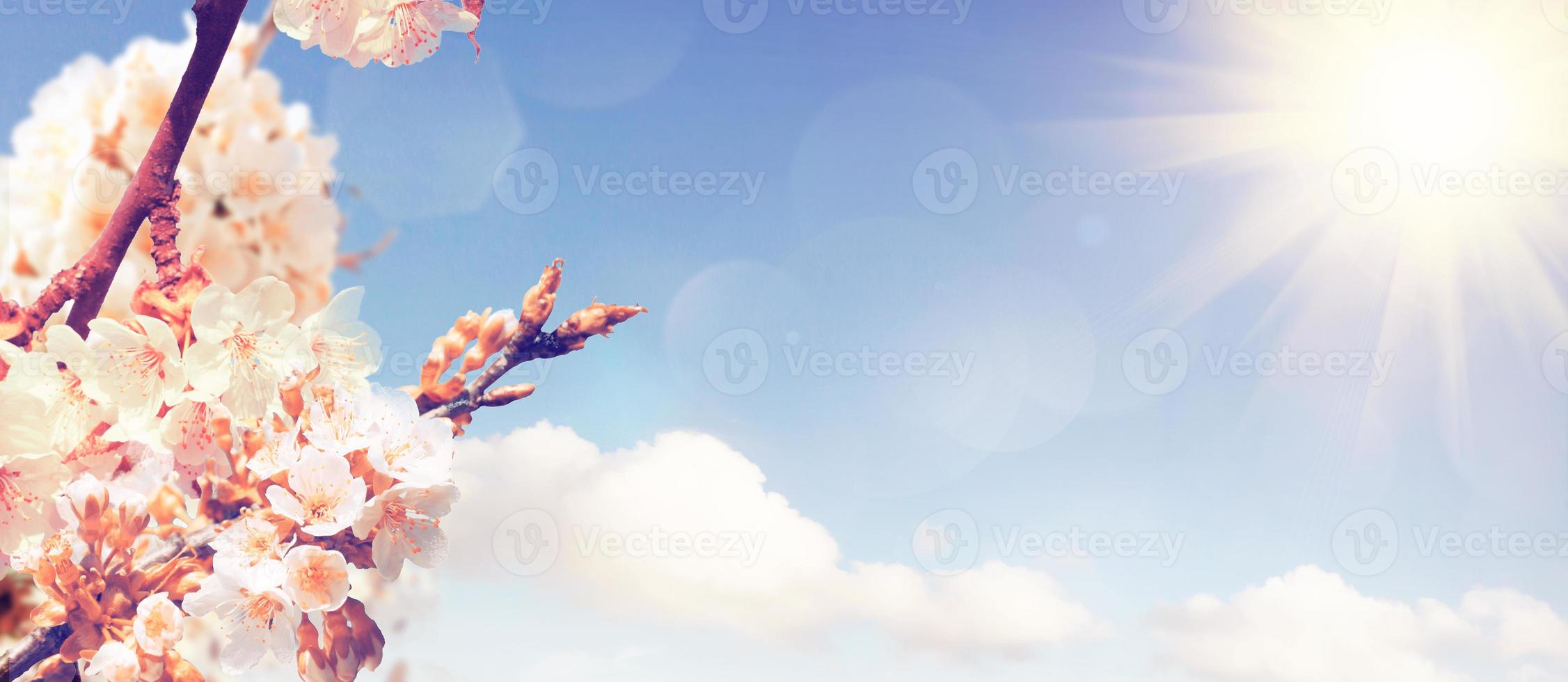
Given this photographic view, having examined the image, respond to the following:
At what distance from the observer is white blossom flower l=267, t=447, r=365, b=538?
76cm

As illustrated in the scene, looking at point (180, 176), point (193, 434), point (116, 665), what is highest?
point (180, 176)

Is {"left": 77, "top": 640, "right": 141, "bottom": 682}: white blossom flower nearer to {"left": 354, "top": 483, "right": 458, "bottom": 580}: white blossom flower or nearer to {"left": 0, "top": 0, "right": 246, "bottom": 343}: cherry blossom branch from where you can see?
{"left": 354, "top": 483, "right": 458, "bottom": 580}: white blossom flower

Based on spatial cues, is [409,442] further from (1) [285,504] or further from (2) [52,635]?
(2) [52,635]

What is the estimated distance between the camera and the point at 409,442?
0.81 metres

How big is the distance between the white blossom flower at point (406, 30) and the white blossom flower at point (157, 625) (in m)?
0.59

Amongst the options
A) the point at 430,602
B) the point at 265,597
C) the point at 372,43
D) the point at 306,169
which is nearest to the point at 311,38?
the point at 372,43

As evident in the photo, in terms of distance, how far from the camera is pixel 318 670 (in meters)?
0.81

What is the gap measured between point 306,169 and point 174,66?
0.19 metres

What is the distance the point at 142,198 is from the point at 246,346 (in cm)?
17

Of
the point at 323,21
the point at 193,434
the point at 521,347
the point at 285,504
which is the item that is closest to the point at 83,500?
the point at 193,434

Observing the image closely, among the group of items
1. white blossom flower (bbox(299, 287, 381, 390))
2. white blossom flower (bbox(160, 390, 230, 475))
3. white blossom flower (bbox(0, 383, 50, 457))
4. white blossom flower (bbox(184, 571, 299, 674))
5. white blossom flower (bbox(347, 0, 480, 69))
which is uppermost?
white blossom flower (bbox(347, 0, 480, 69))

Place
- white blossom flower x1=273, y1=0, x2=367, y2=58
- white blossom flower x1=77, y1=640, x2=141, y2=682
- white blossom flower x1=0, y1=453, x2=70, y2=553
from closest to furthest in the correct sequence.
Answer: white blossom flower x1=77, y1=640, x2=141, y2=682 < white blossom flower x1=0, y1=453, x2=70, y2=553 < white blossom flower x1=273, y1=0, x2=367, y2=58

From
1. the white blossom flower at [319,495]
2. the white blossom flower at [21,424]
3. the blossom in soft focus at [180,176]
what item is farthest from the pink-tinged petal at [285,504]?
the blossom in soft focus at [180,176]

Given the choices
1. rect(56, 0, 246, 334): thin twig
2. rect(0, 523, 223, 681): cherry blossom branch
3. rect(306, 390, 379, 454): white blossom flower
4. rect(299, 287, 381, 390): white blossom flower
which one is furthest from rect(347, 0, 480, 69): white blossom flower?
rect(0, 523, 223, 681): cherry blossom branch
